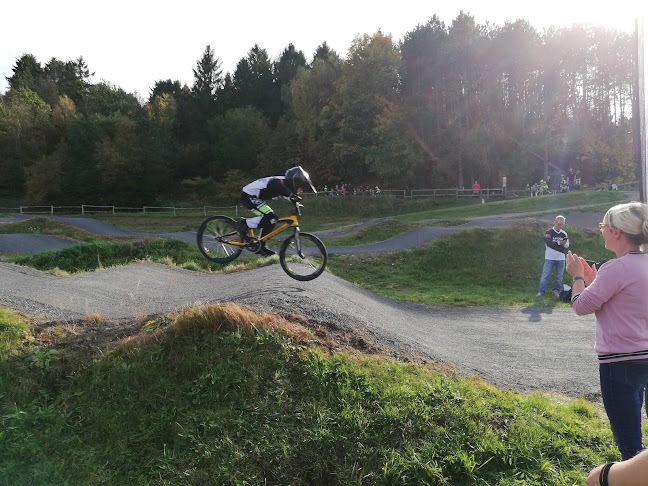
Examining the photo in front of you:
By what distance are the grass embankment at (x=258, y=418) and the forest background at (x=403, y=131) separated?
1648 inches

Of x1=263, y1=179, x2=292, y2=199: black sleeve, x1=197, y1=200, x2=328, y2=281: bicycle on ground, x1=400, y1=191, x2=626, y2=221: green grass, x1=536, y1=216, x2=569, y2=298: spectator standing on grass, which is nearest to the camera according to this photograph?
x1=263, y1=179, x2=292, y2=199: black sleeve

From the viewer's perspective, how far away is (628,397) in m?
3.54

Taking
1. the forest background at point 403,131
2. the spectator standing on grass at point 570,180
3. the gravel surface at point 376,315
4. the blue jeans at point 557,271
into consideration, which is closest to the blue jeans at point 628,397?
the gravel surface at point 376,315

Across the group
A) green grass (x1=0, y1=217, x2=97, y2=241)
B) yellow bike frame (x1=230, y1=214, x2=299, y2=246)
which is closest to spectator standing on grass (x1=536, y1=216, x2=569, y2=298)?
yellow bike frame (x1=230, y1=214, x2=299, y2=246)

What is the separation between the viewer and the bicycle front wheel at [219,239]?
8.55m

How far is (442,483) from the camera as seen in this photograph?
14.8ft

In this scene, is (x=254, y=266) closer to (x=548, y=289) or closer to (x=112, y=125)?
(x=548, y=289)

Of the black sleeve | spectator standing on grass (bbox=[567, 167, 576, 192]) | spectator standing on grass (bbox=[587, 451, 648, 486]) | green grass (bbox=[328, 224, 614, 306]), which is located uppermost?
spectator standing on grass (bbox=[567, 167, 576, 192])

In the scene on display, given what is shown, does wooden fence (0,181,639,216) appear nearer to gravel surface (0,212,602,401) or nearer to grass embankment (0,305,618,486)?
gravel surface (0,212,602,401)

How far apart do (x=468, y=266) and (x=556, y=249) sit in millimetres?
5606

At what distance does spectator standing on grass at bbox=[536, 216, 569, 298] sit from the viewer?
13.8 m

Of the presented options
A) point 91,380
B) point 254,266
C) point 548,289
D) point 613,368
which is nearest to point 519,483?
point 613,368

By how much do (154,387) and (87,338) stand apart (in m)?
1.98

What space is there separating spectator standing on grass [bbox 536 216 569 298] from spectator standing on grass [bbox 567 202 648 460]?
10611 millimetres
